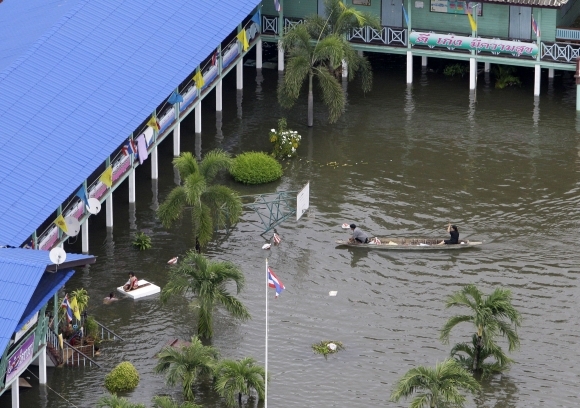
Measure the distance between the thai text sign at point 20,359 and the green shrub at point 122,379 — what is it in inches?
109

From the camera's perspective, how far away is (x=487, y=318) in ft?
167

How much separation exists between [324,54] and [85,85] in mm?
12598

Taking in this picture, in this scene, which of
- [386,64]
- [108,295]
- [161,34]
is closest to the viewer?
[108,295]

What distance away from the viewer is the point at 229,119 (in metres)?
74.7

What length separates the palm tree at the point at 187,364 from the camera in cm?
4962

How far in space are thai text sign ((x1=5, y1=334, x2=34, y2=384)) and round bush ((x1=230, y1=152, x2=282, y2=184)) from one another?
1920 centimetres

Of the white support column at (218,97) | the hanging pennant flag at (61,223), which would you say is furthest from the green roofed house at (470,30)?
the hanging pennant flag at (61,223)

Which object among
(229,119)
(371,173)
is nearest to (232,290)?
(371,173)

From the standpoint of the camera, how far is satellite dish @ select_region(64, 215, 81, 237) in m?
57.2

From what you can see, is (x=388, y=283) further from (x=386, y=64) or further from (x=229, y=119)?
(x=386, y=64)

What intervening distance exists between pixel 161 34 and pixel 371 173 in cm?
1052

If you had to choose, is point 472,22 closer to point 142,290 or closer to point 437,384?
point 142,290

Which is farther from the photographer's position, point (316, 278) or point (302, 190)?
point (302, 190)

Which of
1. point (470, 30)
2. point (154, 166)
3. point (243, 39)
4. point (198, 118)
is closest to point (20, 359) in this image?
point (154, 166)
